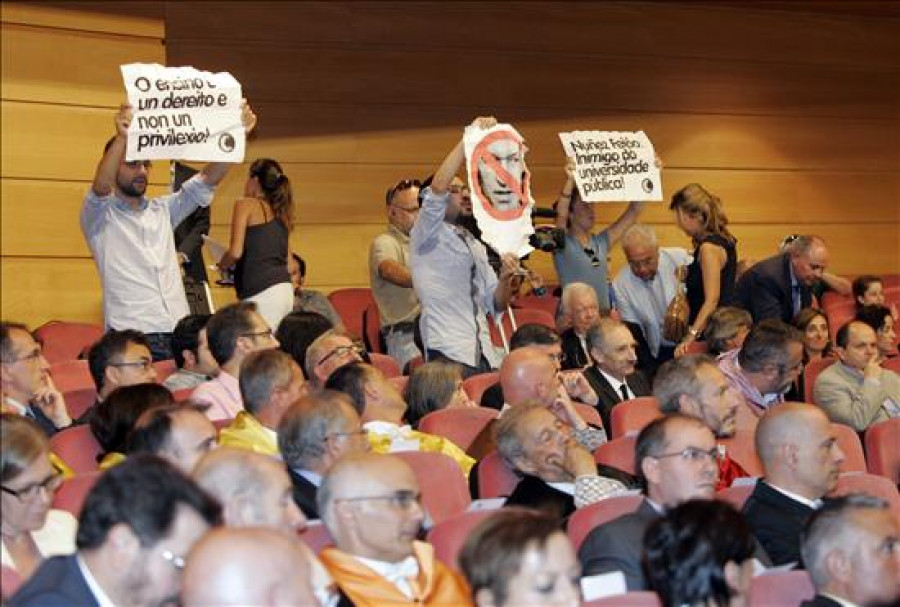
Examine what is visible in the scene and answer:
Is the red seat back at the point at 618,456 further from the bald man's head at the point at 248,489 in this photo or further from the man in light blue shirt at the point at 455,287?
the bald man's head at the point at 248,489

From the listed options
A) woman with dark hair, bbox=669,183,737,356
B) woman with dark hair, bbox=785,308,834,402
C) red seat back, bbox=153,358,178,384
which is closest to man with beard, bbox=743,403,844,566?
red seat back, bbox=153,358,178,384

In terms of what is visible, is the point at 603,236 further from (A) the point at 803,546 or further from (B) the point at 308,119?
(A) the point at 803,546

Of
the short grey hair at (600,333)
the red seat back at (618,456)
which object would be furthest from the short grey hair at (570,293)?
the red seat back at (618,456)

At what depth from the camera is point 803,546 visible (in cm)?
355

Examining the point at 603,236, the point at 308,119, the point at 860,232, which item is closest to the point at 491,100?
the point at 308,119

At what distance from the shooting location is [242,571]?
8.02 feet

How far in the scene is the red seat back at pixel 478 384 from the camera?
5883 mm

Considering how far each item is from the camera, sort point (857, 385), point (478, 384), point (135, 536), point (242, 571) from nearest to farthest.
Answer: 1. point (242, 571)
2. point (135, 536)
3. point (478, 384)
4. point (857, 385)

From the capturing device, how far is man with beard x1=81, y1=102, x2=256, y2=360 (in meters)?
5.88

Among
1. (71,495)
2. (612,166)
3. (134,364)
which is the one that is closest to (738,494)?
(71,495)

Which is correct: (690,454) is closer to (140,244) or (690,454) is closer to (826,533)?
(826,533)

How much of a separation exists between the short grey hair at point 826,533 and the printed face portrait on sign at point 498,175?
2915 millimetres

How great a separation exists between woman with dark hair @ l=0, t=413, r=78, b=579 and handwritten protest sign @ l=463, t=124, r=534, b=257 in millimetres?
3139

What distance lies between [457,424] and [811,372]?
2178 millimetres
